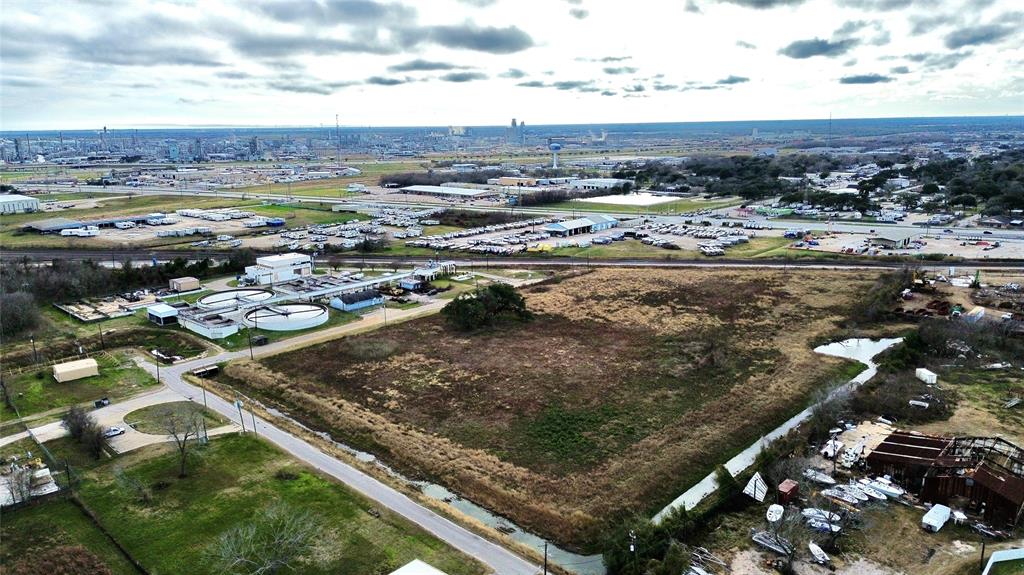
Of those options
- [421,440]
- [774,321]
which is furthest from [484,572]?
[774,321]

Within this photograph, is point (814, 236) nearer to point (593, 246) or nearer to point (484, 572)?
point (593, 246)

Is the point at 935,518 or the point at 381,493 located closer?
the point at 935,518

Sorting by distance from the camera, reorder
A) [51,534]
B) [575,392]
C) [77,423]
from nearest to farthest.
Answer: [51,534], [77,423], [575,392]

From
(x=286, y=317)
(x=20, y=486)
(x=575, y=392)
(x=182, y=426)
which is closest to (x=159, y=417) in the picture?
(x=182, y=426)

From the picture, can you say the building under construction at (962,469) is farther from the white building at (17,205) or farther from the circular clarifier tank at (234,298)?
the white building at (17,205)

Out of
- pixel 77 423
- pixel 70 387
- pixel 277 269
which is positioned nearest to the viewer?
pixel 77 423

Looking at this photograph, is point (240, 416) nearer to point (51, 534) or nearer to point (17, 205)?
point (51, 534)

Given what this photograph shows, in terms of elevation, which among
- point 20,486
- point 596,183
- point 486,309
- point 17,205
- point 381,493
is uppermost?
point 17,205
